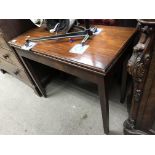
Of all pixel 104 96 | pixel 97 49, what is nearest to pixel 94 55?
pixel 97 49

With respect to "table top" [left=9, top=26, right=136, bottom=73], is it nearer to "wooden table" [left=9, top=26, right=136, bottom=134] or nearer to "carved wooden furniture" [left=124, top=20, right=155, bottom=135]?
"wooden table" [left=9, top=26, right=136, bottom=134]

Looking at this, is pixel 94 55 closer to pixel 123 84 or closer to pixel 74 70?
pixel 74 70

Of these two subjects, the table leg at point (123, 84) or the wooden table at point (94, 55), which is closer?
the wooden table at point (94, 55)

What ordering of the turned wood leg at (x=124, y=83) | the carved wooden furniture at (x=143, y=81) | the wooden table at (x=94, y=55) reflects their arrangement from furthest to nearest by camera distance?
the turned wood leg at (x=124, y=83) → the wooden table at (x=94, y=55) → the carved wooden furniture at (x=143, y=81)

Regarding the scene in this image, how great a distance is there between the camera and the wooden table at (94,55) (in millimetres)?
766

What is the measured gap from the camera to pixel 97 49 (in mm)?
853

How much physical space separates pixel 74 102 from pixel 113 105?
39 cm

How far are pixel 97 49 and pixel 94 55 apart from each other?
0.19 feet

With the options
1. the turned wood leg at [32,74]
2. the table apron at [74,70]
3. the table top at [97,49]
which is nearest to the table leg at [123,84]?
the table top at [97,49]

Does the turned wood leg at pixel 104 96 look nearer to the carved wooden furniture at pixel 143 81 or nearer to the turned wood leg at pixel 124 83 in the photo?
the carved wooden furniture at pixel 143 81

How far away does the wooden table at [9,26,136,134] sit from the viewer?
0.77 metres
